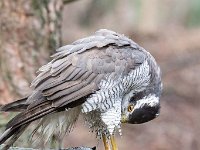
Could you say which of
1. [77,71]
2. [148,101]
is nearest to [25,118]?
[77,71]

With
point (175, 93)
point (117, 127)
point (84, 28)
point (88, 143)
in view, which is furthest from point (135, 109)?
point (84, 28)

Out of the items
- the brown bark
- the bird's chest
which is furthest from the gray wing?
the brown bark

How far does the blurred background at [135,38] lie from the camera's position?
320 inches

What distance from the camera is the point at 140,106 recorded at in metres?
6.79

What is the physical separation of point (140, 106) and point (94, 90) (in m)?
0.64

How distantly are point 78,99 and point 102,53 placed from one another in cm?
47

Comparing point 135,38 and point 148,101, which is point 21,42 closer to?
point 148,101

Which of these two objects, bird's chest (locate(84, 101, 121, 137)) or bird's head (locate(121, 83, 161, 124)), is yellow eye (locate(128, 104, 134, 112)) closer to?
bird's head (locate(121, 83, 161, 124))

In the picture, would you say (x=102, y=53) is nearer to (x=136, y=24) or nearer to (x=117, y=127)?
(x=117, y=127)

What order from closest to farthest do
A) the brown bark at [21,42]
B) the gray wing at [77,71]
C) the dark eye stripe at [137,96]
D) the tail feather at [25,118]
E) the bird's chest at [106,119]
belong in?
1. the tail feather at [25,118]
2. the gray wing at [77,71]
3. the bird's chest at [106,119]
4. the dark eye stripe at [137,96]
5. the brown bark at [21,42]

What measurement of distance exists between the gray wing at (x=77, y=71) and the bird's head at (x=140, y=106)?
37 centimetres

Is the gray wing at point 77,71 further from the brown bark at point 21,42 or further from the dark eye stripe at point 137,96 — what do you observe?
the brown bark at point 21,42

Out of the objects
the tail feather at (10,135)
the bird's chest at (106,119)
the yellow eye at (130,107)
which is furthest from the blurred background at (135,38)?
the yellow eye at (130,107)

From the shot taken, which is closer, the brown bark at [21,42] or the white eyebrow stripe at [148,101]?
the white eyebrow stripe at [148,101]
